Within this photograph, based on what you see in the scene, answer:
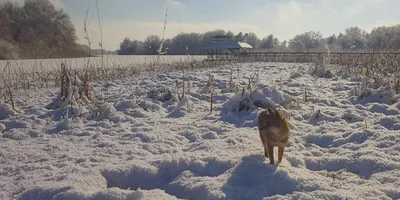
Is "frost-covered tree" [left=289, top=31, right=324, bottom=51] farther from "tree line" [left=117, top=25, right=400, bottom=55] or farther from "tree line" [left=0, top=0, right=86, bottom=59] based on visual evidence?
"tree line" [left=0, top=0, right=86, bottom=59]

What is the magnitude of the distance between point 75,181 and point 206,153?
1564 mm

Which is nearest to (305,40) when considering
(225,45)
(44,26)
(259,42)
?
(259,42)

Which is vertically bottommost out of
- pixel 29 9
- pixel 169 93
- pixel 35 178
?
pixel 35 178

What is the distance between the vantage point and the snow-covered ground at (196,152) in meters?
3.18

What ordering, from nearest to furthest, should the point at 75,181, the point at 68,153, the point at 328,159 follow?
1. the point at 75,181
2. the point at 328,159
3. the point at 68,153

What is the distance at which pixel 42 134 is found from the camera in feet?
17.0

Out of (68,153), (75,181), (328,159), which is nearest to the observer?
(75,181)

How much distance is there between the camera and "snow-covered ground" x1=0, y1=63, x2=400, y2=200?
3.18m

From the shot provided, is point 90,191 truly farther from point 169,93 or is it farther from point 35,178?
point 169,93

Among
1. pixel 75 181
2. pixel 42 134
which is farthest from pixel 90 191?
pixel 42 134

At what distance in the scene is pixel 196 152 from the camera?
4266 mm

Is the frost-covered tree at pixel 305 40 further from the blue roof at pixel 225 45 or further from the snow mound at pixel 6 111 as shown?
the snow mound at pixel 6 111

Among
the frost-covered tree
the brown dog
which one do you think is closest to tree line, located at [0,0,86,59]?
the brown dog

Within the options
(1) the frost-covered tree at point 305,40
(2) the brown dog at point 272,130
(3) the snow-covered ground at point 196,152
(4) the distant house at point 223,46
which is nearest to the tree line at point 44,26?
(4) the distant house at point 223,46
